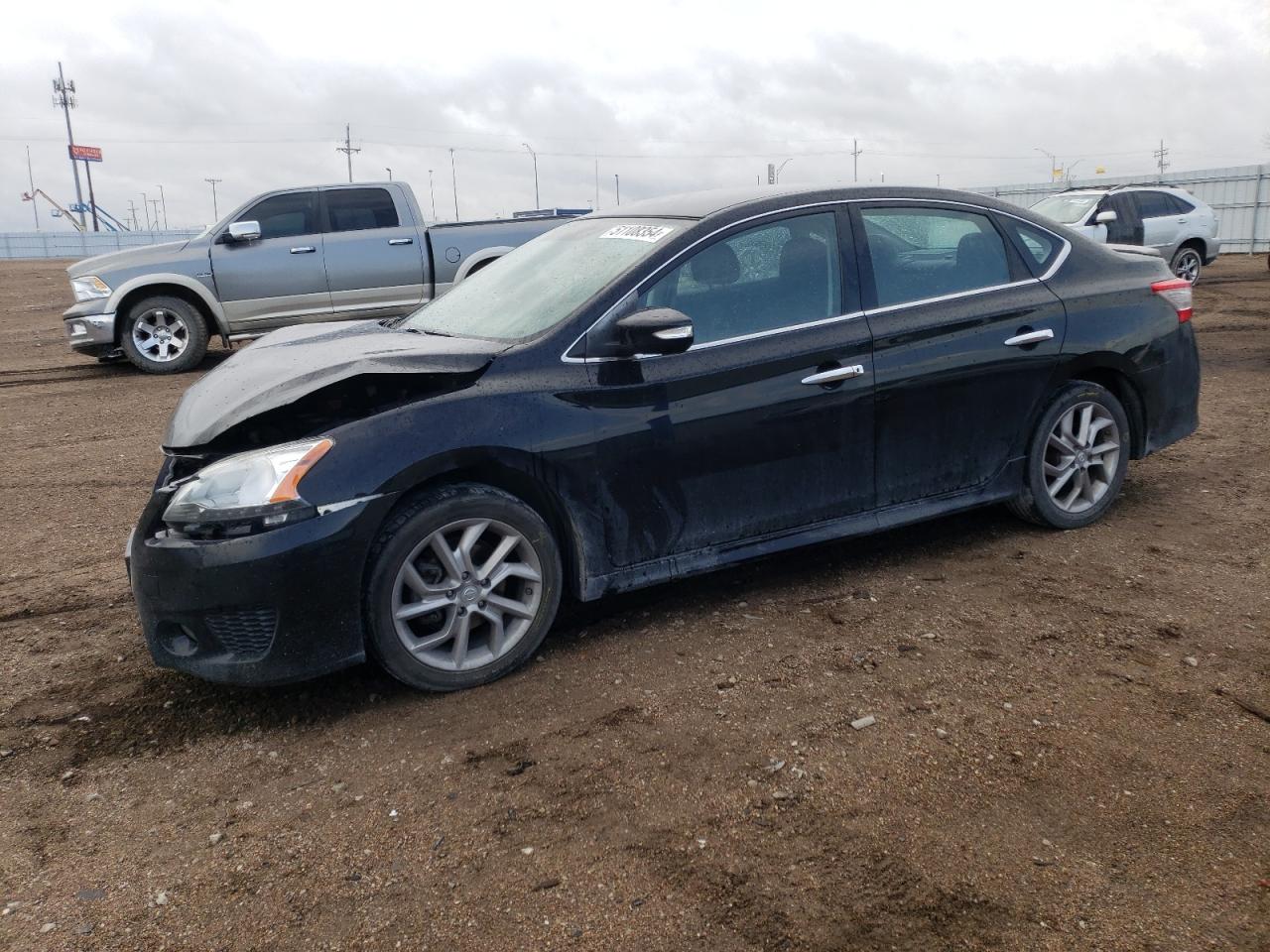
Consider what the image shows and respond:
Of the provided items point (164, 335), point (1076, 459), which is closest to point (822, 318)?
point (1076, 459)

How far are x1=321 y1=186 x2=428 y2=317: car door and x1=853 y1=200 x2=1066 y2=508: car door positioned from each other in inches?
322

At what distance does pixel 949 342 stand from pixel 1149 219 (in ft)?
47.4

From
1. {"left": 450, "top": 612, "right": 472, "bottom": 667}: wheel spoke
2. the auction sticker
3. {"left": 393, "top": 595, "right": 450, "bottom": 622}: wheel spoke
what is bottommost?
{"left": 450, "top": 612, "right": 472, "bottom": 667}: wheel spoke

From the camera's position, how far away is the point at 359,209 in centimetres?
1187

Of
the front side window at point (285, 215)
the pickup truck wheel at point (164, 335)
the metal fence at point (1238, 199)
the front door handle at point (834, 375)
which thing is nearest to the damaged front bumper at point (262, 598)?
the front door handle at point (834, 375)

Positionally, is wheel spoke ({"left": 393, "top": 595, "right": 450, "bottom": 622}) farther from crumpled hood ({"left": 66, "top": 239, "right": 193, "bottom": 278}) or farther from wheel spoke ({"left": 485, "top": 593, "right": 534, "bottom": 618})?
crumpled hood ({"left": 66, "top": 239, "right": 193, "bottom": 278})

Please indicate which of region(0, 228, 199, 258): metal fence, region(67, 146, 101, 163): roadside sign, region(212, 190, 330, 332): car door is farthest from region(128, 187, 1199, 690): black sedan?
region(67, 146, 101, 163): roadside sign

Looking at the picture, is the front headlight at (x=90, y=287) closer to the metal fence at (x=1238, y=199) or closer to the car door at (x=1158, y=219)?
the car door at (x=1158, y=219)

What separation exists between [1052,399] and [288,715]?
357cm

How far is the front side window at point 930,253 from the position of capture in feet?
14.7

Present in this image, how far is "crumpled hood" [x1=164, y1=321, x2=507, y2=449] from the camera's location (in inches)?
142

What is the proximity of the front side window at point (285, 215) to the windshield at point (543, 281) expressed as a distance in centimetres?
740

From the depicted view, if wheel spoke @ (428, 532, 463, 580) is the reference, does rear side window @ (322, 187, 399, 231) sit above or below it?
above

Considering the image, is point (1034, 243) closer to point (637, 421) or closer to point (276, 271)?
point (637, 421)
